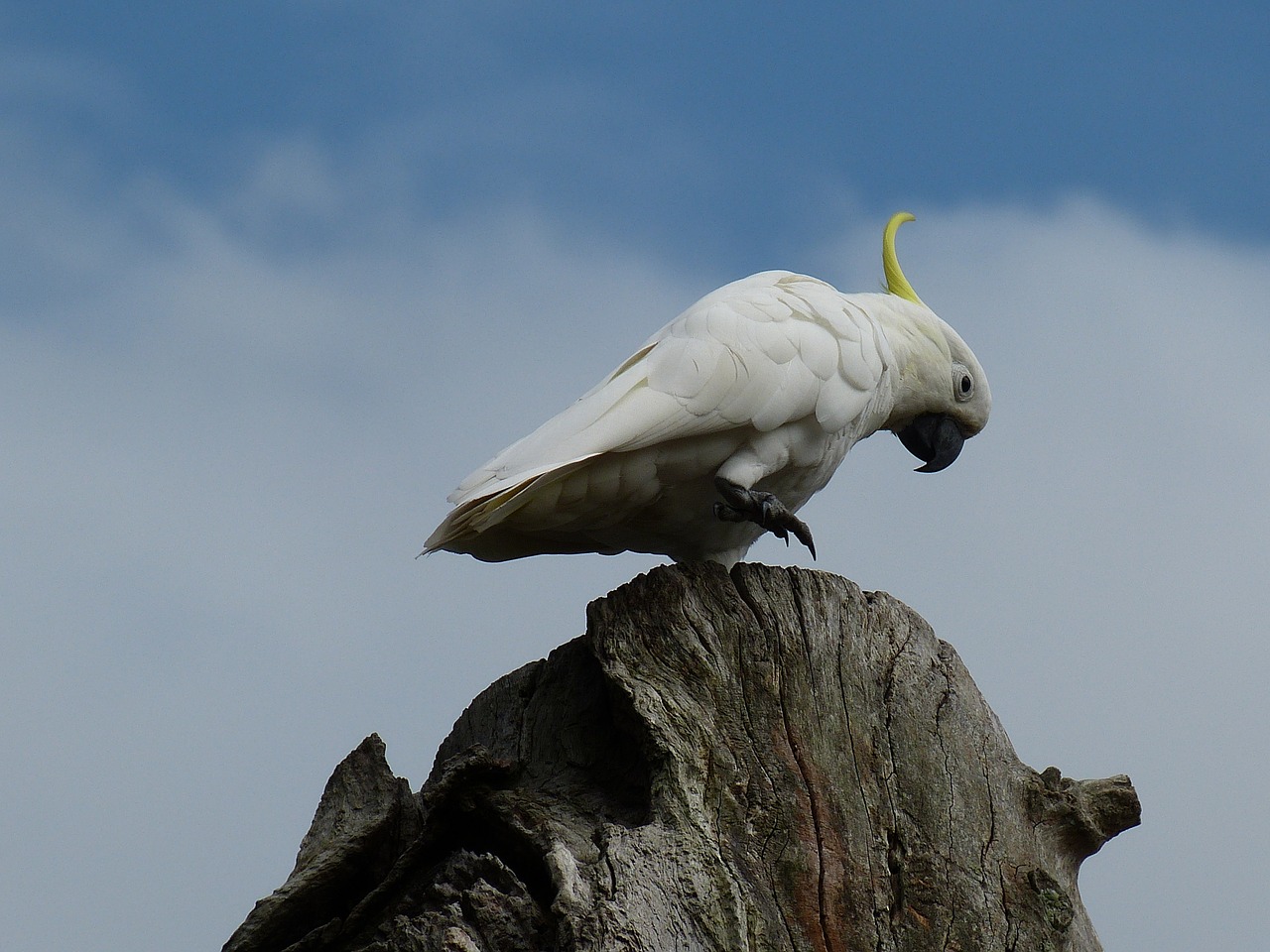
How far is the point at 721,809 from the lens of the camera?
134 inches

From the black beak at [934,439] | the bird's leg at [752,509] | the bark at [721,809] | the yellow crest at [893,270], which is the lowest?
the bark at [721,809]

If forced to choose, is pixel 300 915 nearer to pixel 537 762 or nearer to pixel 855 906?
pixel 537 762

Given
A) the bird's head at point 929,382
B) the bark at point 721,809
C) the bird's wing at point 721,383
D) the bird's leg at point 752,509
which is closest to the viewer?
the bark at point 721,809

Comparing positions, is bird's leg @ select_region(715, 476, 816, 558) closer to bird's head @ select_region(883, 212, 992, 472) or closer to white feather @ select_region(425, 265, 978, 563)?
white feather @ select_region(425, 265, 978, 563)

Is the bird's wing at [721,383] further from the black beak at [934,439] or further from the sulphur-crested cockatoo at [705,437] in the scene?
the black beak at [934,439]

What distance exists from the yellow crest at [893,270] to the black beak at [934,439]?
465 millimetres

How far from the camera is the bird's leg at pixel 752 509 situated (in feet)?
13.5

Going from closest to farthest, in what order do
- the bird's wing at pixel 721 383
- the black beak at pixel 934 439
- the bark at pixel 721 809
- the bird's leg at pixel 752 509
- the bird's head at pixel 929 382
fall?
1. the bark at pixel 721 809
2. the bird's wing at pixel 721 383
3. the bird's leg at pixel 752 509
4. the bird's head at pixel 929 382
5. the black beak at pixel 934 439

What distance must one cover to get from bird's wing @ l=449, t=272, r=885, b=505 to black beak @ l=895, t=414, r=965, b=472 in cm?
68

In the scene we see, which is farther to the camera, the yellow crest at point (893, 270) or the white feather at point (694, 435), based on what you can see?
the yellow crest at point (893, 270)

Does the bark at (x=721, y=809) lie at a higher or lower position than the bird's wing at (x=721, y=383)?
lower

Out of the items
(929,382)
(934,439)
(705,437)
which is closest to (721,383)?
(705,437)

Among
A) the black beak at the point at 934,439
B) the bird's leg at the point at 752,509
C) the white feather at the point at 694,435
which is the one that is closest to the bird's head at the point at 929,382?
the black beak at the point at 934,439

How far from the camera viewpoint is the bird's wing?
3.95 metres
